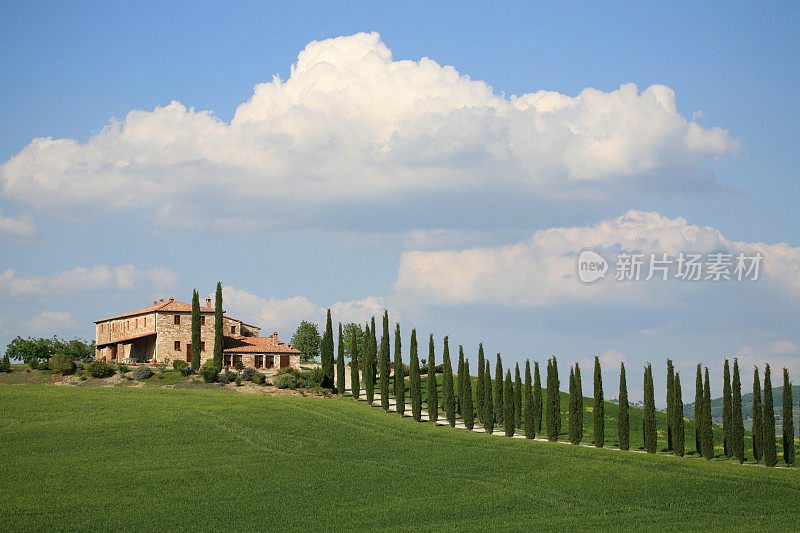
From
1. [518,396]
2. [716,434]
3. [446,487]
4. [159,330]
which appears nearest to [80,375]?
Result: [159,330]

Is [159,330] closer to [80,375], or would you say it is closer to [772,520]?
[80,375]

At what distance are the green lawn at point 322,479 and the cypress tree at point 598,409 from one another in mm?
4177

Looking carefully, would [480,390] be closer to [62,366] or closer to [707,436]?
[707,436]

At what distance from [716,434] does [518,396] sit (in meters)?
19.2

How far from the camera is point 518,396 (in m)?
53.4

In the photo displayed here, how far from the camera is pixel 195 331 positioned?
218 ft

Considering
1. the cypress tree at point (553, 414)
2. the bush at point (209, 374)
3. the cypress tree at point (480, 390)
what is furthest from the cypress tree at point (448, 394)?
the bush at point (209, 374)

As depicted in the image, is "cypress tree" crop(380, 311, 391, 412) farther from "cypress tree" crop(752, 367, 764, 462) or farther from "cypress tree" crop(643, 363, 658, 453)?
"cypress tree" crop(752, 367, 764, 462)

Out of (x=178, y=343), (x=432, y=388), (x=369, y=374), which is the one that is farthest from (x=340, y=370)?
(x=178, y=343)

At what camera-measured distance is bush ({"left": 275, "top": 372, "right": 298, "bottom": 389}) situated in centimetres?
6300

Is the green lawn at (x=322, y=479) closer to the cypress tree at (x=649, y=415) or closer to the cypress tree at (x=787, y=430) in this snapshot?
the cypress tree at (x=649, y=415)

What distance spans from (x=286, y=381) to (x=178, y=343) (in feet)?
52.6

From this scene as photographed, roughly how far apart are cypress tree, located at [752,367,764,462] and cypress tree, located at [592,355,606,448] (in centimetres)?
939

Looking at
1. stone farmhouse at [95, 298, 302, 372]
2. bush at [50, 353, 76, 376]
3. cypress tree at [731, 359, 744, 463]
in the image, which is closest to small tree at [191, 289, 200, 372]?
stone farmhouse at [95, 298, 302, 372]
